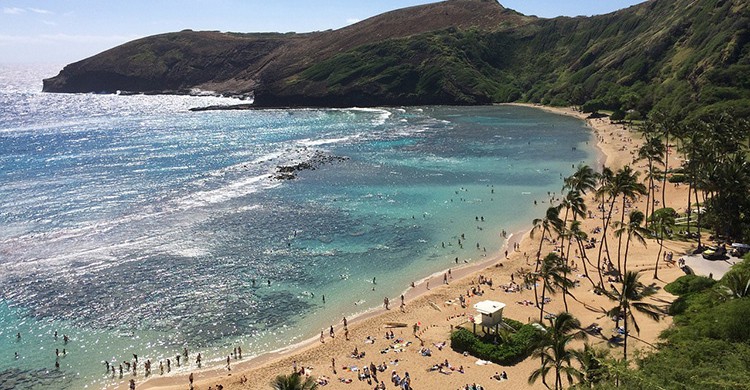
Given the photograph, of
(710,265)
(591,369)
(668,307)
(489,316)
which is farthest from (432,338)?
(710,265)

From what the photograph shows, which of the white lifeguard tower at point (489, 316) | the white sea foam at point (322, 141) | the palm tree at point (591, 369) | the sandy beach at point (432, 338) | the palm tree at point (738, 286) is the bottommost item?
the sandy beach at point (432, 338)

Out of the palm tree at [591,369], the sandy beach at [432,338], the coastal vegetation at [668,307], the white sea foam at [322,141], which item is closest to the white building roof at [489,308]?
the coastal vegetation at [668,307]

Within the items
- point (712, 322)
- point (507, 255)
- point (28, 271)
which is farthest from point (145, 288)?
point (712, 322)

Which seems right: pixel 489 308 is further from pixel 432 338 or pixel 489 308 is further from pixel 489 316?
pixel 432 338

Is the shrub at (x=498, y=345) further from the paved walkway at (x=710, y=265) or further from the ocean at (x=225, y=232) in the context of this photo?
the paved walkway at (x=710, y=265)

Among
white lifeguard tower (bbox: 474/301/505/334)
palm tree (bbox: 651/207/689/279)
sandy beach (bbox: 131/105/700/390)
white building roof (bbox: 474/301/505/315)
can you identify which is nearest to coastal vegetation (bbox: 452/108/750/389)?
palm tree (bbox: 651/207/689/279)
